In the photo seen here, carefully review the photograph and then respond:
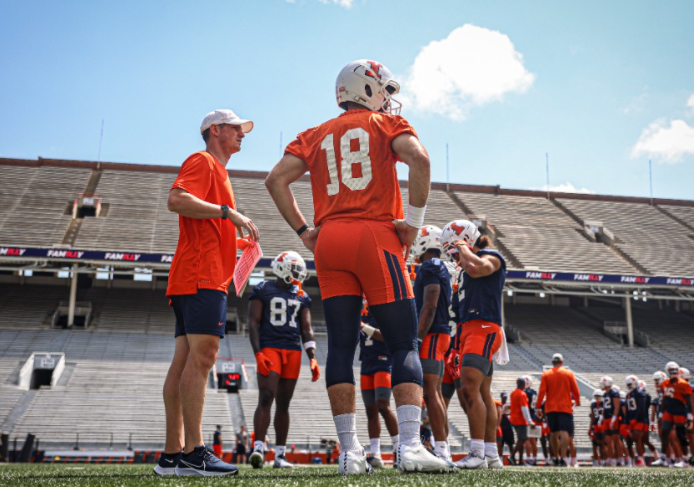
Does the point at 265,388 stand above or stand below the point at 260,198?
below

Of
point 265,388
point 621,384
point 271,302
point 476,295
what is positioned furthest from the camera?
point 621,384

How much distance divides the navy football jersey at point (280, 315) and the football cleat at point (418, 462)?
3971 millimetres

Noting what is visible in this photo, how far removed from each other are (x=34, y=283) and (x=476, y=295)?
31.7 meters

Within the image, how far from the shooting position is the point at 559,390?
12.8 m

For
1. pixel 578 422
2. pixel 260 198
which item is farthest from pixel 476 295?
pixel 260 198

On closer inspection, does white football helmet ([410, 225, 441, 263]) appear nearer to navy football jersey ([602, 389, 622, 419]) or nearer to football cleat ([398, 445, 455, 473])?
football cleat ([398, 445, 455, 473])

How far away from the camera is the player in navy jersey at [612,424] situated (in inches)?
575

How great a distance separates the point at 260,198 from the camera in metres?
39.0

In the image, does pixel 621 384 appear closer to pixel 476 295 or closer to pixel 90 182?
pixel 476 295

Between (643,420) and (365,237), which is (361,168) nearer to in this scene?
(365,237)

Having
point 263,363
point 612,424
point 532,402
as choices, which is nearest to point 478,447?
point 263,363

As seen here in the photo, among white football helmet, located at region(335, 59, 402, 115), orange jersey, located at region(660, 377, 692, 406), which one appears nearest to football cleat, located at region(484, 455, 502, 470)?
white football helmet, located at region(335, 59, 402, 115)

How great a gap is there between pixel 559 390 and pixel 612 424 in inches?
108

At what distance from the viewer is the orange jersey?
13305 millimetres
